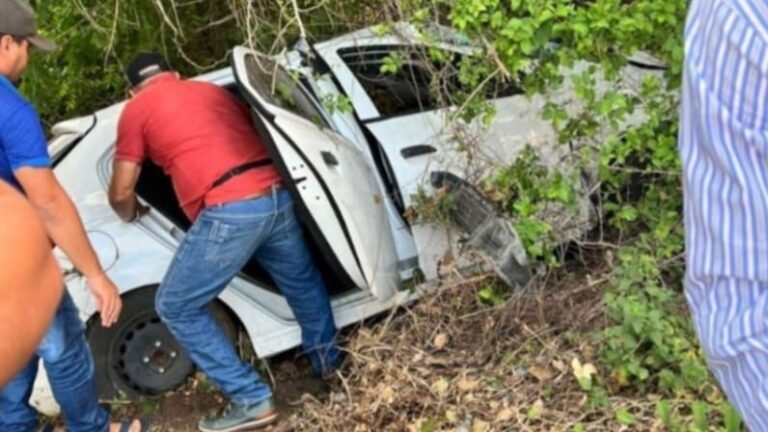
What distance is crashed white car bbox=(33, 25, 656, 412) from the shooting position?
14.9 ft

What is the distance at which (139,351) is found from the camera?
5.00m

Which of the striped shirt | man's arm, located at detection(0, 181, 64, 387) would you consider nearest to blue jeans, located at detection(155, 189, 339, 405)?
man's arm, located at detection(0, 181, 64, 387)

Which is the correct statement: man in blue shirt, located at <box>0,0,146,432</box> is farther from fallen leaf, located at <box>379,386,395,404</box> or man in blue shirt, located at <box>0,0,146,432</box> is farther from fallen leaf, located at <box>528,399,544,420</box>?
fallen leaf, located at <box>528,399,544,420</box>

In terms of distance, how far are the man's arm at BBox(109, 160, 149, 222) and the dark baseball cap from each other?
73 centimetres

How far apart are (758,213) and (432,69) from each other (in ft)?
12.5

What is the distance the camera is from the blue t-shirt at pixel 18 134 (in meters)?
3.64

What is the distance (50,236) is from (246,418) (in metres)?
1.43

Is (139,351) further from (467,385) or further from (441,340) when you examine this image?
(467,385)

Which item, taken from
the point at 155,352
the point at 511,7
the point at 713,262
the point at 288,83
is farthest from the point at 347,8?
the point at 713,262

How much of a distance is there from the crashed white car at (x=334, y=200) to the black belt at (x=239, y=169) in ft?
0.75

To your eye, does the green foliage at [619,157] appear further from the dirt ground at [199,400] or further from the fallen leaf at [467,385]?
the dirt ground at [199,400]

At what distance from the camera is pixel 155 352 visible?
5.05 metres

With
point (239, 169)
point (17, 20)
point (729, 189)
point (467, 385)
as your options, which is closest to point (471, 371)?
point (467, 385)

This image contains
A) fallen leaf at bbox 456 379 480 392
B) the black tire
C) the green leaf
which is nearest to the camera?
the green leaf
